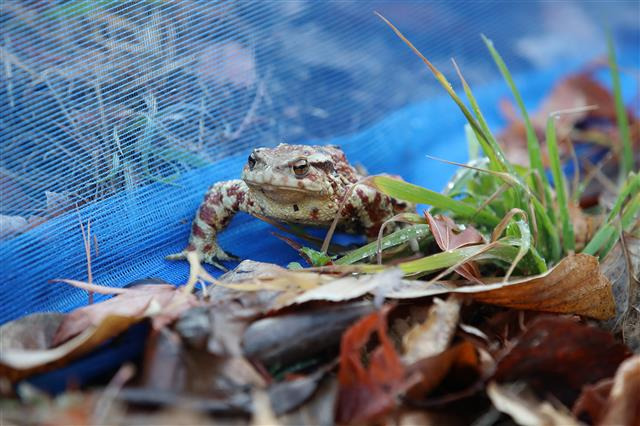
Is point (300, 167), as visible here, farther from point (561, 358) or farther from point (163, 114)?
point (561, 358)

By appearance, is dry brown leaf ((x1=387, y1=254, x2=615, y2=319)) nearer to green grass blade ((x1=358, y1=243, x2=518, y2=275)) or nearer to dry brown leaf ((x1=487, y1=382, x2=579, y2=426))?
green grass blade ((x1=358, y1=243, x2=518, y2=275))

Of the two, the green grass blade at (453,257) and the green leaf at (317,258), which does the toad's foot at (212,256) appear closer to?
the green leaf at (317,258)

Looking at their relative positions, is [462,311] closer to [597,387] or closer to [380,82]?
[597,387]

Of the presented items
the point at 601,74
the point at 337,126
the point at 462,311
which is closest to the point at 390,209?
the point at 337,126

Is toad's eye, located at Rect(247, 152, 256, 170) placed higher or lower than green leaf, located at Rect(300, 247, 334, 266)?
higher

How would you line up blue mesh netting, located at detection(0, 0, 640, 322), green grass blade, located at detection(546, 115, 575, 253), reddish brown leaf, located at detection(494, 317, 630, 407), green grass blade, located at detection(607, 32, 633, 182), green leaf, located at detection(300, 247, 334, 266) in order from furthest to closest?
1. green grass blade, located at detection(607, 32, 633, 182)
2. green grass blade, located at detection(546, 115, 575, 253)
3. green leaf, located at detection(300, 247, 334, 266)
4. blue mesh netting, located at detection(0, 0, 640, 322)
5. reddish brown leaf, located at detection(494, 317, 630, 407)

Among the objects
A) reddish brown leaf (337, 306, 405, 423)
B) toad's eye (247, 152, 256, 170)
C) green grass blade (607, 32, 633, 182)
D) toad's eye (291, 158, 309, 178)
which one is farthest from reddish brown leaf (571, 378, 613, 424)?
green grass blade (607, 32, 633, 182)

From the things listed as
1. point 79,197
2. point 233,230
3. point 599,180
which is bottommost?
point 599,180
